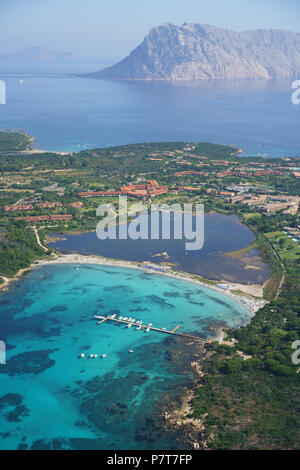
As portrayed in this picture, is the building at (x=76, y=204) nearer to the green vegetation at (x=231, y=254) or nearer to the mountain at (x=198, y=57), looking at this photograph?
the green vegetation at (x=231, y=254)

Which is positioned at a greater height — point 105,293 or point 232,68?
point 232,68

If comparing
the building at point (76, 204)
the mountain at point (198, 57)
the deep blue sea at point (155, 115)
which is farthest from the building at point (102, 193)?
the mountain at point (198, 57)

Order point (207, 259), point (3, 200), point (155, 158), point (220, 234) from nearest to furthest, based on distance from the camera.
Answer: point (207, 259) < point (220, 234) < point (3, 200) < point (155, 158)

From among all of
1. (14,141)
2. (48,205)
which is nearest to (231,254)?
(48,205)

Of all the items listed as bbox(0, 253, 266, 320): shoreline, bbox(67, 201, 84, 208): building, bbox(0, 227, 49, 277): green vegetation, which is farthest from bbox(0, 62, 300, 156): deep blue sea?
bbox(0, 253, 266, 320): shoreline

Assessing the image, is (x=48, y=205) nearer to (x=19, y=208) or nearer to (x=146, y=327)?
(x=19, y=208)

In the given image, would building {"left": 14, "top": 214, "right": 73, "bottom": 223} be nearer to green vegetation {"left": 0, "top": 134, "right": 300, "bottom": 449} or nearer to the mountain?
green vegetation {"left": 0, "top": 134, "right": 300, "bottom": 449}

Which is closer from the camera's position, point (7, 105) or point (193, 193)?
point (193, 193)
